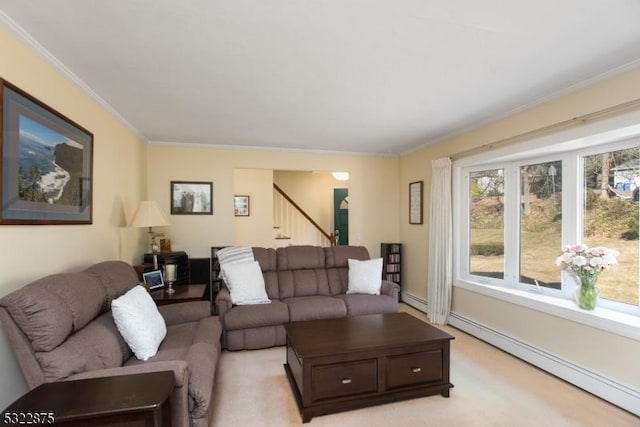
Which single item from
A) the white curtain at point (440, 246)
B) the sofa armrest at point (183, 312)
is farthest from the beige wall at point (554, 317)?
the sofa armrest at point (183, 312)

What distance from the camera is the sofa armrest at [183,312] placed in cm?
280

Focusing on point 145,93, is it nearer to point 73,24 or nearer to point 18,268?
point 73,24

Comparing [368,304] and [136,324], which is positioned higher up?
[136,324]

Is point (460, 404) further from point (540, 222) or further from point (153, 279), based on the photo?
point (153, 279)

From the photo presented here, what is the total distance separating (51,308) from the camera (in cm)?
154

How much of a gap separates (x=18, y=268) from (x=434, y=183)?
415cm

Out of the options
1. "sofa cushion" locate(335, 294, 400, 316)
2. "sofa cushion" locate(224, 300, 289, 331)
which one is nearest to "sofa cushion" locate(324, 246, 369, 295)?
"sofa cushion" locate(335, 294, 400, 316)

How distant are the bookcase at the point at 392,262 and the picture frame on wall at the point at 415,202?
1.70 feet

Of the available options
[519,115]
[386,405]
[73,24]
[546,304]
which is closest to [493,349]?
[546,304]

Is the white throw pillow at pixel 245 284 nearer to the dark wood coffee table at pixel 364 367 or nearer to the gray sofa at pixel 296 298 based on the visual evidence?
the gray sofa at pixel 296 298

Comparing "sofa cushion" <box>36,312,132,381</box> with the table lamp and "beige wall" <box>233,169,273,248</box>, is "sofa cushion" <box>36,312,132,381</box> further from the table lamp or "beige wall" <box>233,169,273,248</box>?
"beige wall" <box>233,169,273,248</box>

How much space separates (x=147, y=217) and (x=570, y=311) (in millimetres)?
4000

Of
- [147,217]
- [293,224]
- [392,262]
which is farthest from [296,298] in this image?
[293,224]

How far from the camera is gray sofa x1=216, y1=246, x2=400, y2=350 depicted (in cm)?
324
